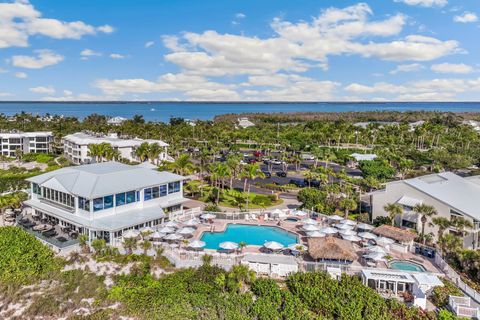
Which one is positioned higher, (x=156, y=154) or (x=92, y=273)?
(x=156, y=154)

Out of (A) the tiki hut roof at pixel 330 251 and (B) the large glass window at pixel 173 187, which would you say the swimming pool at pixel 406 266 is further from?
(B) the large glass window at pixel 173 187

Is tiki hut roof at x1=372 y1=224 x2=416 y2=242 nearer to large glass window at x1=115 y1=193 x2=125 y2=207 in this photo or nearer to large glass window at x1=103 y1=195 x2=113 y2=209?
large glass window at x1=115 y1=193 x2=125 y2=207

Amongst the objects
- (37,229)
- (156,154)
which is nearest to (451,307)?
(37,229)

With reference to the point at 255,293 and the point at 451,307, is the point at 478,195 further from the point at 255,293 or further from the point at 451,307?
the point at 255,293

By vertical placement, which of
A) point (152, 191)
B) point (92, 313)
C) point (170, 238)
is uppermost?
point (152, 191)

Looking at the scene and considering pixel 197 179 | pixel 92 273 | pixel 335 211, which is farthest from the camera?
pixel 197 179

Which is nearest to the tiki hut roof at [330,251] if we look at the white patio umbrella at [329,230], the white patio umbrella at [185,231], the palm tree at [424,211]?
the white patio umbrella at [329,230]

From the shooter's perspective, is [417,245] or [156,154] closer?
[417,245]
